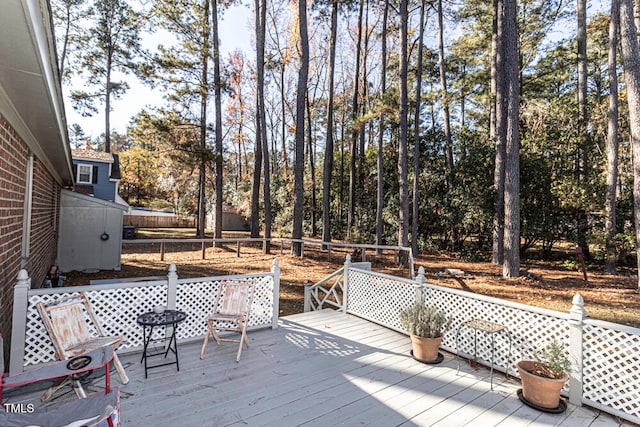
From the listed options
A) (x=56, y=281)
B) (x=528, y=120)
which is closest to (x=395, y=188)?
(x=528, y=120)

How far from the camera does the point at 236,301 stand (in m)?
4.16

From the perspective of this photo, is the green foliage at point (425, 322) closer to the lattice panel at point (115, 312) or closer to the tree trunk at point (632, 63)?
the lattice panel at point (115, 312)

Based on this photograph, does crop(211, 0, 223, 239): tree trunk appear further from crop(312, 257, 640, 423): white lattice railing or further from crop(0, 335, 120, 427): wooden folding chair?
crop(0, 335, 120, 427): wooden folding chair

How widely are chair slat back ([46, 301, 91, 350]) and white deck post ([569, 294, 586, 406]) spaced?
4.83 m

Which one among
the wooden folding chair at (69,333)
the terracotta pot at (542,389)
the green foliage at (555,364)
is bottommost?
the terracotta pot at (542,389)

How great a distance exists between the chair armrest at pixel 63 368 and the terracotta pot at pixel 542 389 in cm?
369

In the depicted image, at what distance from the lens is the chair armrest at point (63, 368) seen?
2.04m

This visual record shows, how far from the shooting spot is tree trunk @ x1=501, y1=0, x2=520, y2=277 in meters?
8.41

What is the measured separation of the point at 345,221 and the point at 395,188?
3.47 meters

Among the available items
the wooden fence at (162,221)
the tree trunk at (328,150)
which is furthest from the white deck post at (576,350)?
the wooden fence at (162,221)

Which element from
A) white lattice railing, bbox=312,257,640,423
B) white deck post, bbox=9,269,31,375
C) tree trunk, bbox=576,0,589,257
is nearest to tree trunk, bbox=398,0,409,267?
white lattice railing, bbox=312,257,640,423

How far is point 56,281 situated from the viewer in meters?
6.52

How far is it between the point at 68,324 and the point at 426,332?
3.83 meters

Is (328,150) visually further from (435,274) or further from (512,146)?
(512,146)
